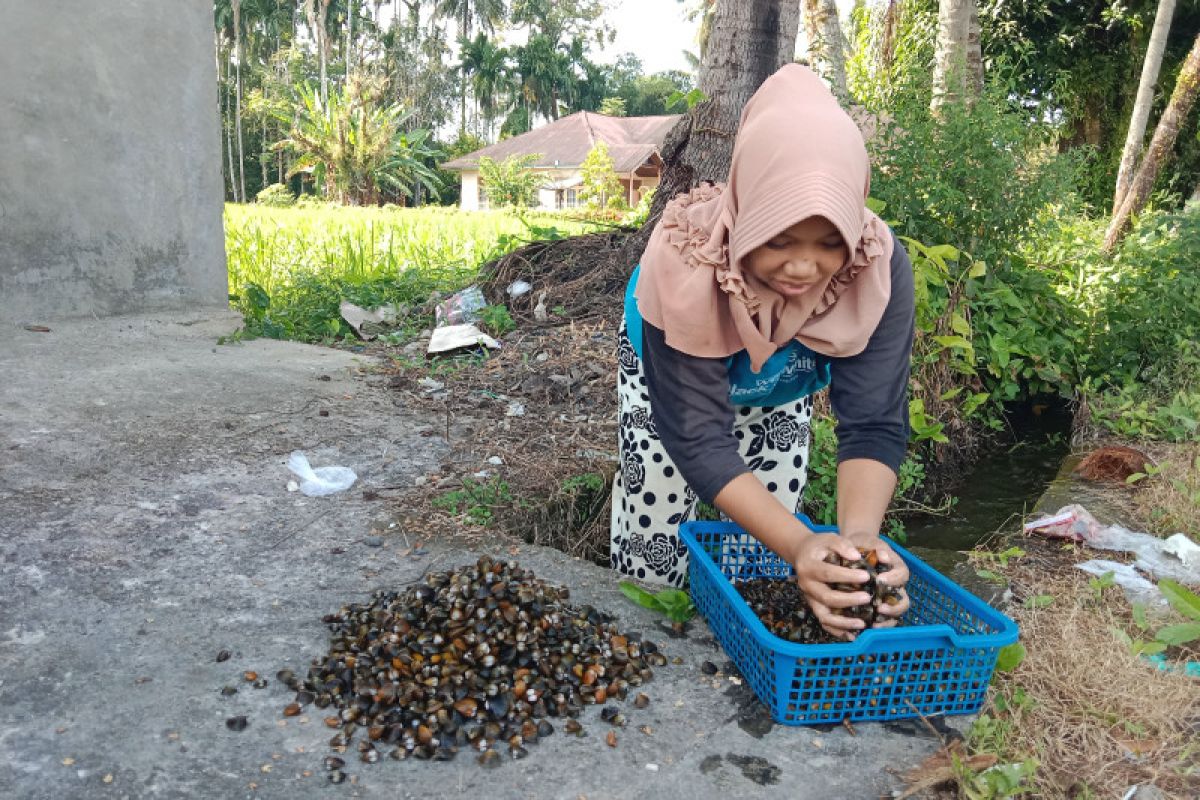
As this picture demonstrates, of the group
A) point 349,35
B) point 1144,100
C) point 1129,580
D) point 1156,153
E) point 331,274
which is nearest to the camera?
point 1129,580

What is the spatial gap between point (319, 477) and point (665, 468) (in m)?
1.37

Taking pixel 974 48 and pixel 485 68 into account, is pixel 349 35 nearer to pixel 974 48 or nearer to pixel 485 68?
pixel 485 68

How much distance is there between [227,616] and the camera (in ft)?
7.20

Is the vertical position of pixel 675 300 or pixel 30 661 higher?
pixel 675 300

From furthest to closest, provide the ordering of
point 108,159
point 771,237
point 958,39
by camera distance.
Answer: point 958,39
point 108,159
point 771,237

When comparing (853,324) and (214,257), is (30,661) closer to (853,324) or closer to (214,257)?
(853,324)

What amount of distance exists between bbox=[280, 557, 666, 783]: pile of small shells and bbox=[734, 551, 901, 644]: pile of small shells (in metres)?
0.28

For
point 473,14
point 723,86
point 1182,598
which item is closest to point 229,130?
point 473,14

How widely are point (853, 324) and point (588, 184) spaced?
22.2 m

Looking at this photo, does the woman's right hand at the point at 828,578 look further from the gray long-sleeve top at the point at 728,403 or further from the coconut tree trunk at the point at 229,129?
the coconut tree trunk at the point at 229,129

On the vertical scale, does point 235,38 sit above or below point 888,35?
above

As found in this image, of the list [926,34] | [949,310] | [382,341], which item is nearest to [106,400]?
[382,341]

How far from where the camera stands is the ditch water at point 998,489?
3.80 metres

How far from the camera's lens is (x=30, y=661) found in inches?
76.4
